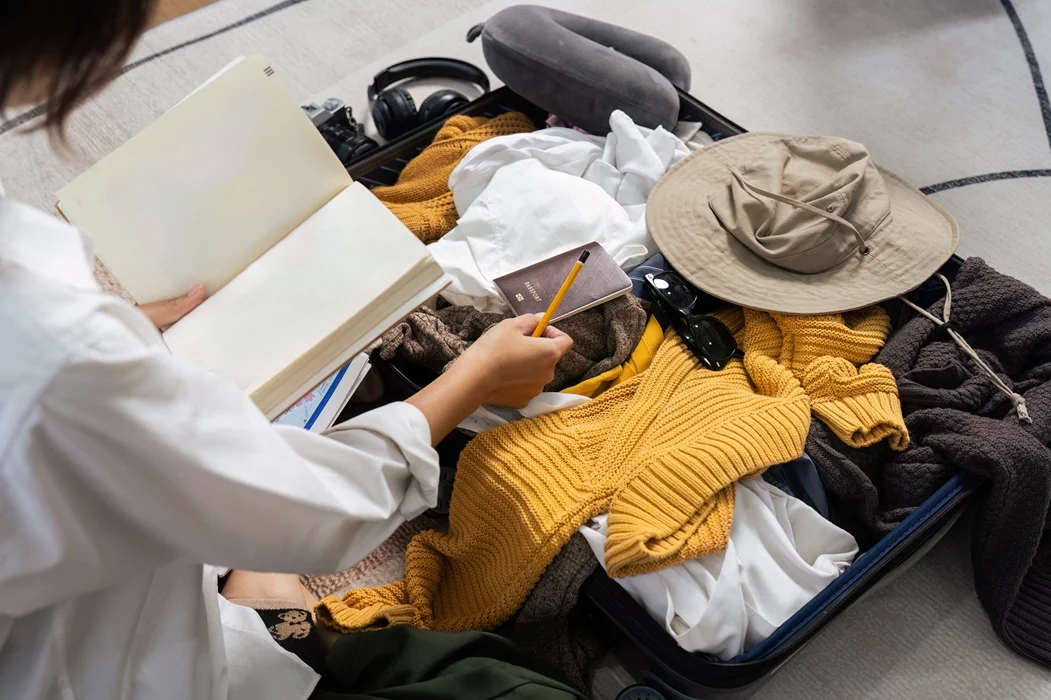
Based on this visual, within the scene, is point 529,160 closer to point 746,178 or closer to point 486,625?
point 746,178

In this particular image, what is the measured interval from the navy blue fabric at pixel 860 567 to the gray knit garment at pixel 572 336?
1.04 feet

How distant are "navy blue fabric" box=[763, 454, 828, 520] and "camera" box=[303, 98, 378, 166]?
2.54ft

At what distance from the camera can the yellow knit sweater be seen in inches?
31.0

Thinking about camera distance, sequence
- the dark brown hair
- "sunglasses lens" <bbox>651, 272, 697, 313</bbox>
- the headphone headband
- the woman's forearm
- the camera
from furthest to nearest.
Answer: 1. the headphone headband
2. the camera
3. "sunglasses lens" <bbox>651, 272, 697, 313</bbox>
4. the woman's forearm
5. the dark brown hair

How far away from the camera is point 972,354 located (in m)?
0.88

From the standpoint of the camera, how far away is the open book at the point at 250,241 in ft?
2.54

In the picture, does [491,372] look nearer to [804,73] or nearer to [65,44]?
[65,44]

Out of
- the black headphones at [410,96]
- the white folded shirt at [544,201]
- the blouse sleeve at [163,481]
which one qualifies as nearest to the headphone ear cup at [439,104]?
the black headphones at [410,96]

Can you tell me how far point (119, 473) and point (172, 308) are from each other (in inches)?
15.3

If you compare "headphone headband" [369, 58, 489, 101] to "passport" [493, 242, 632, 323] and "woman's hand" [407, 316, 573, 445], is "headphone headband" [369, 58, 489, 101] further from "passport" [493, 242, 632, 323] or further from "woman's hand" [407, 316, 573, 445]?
"woman's hand" [407, 316, 573, 445]

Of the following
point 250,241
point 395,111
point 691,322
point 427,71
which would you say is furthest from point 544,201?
point 427,71

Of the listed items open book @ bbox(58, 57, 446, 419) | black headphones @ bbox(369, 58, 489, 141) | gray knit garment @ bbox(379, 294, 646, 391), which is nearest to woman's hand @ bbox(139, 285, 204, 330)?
open book @ bbox(58, 57, 446, 419)

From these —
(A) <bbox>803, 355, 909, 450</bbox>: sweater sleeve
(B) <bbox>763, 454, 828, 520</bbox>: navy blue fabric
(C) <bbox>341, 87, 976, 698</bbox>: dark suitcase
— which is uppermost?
(A) <bbox>803, 355, 909, 450</bbox>: sweater sleeve

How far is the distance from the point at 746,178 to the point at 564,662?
0.60 meters
